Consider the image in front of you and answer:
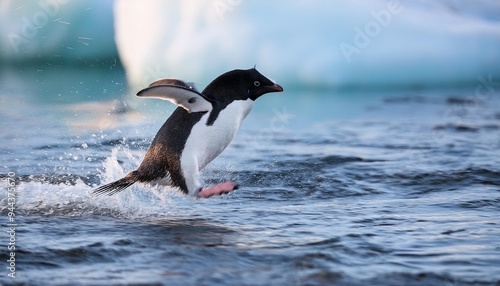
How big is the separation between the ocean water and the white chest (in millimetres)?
332

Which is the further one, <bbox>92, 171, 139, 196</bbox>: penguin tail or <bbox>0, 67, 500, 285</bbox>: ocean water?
<bbox>92, 171, 139, 196</bbox>: penguin tail

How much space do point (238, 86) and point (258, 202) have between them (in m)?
0.76

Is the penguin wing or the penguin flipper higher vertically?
the penguin wing

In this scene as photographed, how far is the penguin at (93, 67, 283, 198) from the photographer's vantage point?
5027mm

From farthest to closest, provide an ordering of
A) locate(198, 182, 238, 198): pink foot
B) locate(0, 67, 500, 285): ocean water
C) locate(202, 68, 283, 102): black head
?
locate(202, 68, 283, 102): black head
locate(198, 182, 238, 198): pink foot
locate(0, 67, 500, 285): ocean water

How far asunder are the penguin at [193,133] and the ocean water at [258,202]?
0.20 metres

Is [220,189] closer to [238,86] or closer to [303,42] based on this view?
[238,86]

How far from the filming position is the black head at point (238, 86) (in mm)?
5172

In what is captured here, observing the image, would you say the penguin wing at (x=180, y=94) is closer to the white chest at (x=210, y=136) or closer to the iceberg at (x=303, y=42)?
the white chest at (x=210, y=136)

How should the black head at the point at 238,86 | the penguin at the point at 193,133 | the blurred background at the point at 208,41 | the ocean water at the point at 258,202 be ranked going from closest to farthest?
1. the ocean water at the point at 258,202
2. the penguin at the point at 193,133
3. the black head at the point at 238,86
4. the blurred background at the point at 208,41

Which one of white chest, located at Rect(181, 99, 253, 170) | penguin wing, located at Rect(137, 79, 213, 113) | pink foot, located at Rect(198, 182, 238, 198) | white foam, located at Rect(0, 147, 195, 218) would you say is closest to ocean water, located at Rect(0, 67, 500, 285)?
white foam, located at Rect(0, 147, 195, 218)

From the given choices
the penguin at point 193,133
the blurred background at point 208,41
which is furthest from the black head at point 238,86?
the blurred background at point 208,41

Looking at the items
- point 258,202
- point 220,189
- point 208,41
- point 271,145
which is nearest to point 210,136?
point 220,189

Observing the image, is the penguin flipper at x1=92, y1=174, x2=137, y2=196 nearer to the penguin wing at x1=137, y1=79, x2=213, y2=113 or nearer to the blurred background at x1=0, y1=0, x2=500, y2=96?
the penguin wing at x1=137, y1=79, x2=213, y2=113
